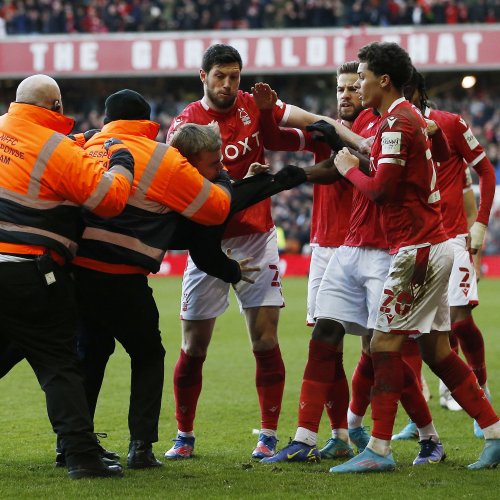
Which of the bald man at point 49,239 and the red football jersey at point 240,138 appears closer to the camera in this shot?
the bald man at point 49,239

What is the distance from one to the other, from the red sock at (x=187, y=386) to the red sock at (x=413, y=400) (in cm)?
145

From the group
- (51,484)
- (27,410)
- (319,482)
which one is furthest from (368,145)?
(27,410)

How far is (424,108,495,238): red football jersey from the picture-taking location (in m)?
7.57

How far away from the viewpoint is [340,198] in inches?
274

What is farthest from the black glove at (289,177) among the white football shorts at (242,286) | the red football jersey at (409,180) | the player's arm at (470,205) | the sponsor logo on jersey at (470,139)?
the player's arm at (470,205)

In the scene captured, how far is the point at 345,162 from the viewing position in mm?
5988

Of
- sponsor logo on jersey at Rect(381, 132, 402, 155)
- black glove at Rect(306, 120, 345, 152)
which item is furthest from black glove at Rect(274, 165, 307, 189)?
sponsor logo on jersey at Rect(381, 132, 402, 155)

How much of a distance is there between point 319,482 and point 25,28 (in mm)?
32192

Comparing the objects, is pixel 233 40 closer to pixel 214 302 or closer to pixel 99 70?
pixel 99 70

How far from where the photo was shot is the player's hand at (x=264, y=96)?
22.1ft

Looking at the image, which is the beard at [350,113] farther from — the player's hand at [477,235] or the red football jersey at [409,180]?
the player's hand at [477,235]

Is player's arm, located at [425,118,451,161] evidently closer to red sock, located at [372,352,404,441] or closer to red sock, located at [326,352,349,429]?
red sock, located at [372,352,404,441]

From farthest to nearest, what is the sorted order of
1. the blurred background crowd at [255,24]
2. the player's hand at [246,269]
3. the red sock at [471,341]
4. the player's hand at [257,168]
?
the blurred background crowd at [255,24] < the red sock at [471,341] < the player's hand at [246,269] < the player's hand at [257,168]

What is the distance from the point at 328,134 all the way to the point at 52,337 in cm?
197
